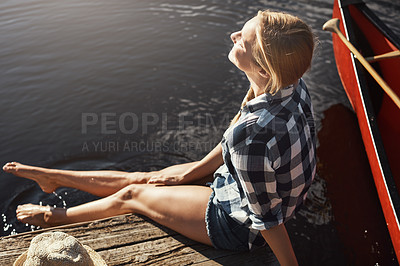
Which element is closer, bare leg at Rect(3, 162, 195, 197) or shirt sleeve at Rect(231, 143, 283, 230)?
shirt sleeve at Rect(231, 143, 283, 230)

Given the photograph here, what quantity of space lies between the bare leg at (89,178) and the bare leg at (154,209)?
0.78 feet

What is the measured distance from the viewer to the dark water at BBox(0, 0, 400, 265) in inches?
167

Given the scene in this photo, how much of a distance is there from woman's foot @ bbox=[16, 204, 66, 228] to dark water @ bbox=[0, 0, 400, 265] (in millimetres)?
715

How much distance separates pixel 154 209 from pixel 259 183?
37.5 inches

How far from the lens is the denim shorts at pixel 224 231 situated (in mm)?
2363

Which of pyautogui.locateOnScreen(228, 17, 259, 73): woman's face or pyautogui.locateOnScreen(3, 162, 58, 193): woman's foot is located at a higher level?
pyautogui.locateOnScreen(228, 17, 259, 73): woman's face

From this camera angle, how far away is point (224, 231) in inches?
94.1

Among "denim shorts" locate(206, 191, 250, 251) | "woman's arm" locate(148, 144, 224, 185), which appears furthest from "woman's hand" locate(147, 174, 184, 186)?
"denim shorts" locate(206, 191, 250, 251)

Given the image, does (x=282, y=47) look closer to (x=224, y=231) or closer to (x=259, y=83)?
(x=259, y=83)

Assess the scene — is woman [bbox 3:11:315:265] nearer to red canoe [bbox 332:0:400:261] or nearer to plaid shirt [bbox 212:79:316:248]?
plaid shirt [bbox 212:79:316:248]

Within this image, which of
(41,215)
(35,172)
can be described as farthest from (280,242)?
(35,172)

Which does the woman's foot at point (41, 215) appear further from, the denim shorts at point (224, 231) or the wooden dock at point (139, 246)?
the denim shorts at point (224, 231)

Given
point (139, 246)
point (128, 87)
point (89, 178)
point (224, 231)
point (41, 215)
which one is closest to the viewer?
point (224, 231)

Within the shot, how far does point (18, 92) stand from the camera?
561 centimetres
